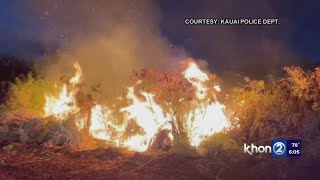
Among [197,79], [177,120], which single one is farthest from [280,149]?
[197,79]

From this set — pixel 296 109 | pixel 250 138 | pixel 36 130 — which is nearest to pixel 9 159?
pixel 36 130

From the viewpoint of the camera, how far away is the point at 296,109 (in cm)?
1064

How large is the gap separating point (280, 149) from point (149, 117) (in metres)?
2.66

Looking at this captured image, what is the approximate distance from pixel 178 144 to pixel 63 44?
227 inches

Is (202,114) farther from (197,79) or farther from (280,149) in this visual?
(280,149)

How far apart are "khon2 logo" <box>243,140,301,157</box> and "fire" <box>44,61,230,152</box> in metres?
0.98

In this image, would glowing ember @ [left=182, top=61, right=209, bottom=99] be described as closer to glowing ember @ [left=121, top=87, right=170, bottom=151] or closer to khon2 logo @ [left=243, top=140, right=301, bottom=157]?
glowing ember @ [left=121, top=87, right=170, bottom=151]

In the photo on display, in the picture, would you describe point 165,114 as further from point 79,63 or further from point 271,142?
point 79,63

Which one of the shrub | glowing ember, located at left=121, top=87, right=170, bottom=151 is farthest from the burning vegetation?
the shrub

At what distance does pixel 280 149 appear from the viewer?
368 inches
